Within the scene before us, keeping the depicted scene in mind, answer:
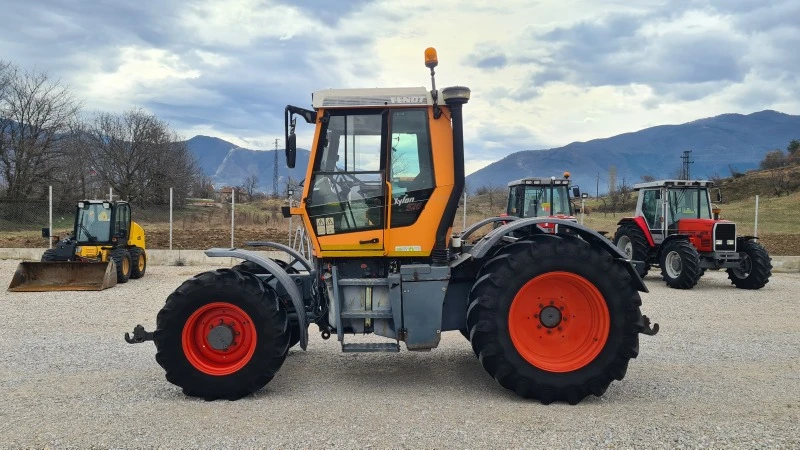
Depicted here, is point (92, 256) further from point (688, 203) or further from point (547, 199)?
point (688, 203)

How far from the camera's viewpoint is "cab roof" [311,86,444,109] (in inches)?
197

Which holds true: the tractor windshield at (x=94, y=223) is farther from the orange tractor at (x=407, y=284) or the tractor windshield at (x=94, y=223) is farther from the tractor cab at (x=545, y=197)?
the tractor cab at (x=545, y=197)

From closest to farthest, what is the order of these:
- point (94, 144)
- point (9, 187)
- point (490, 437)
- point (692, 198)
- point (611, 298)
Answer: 1. point (490, 437)
2. point (611, 298)
3. point (692, 198)
4. point (9, 187)
5. point (94, 144)

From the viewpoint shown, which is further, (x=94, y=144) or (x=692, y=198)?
(x=94, y=144)

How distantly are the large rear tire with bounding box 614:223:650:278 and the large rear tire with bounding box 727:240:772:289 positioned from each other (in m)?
1.85

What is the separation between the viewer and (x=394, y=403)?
4.65 metres

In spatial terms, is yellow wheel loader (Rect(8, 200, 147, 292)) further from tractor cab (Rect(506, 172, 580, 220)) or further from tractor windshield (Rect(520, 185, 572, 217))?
tractor windshield (Rect(520, 185, 572, 217))

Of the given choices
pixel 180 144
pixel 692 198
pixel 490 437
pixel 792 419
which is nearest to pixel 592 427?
pixel 490 437

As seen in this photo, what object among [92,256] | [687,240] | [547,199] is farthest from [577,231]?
[92,256]

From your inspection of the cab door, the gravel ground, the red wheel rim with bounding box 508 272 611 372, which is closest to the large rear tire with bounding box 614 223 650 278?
the gravel ground

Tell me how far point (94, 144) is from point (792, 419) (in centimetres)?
4822

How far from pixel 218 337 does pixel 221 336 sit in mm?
27

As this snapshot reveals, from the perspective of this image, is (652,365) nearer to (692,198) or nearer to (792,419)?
(792,419)

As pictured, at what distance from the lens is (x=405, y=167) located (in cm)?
508
